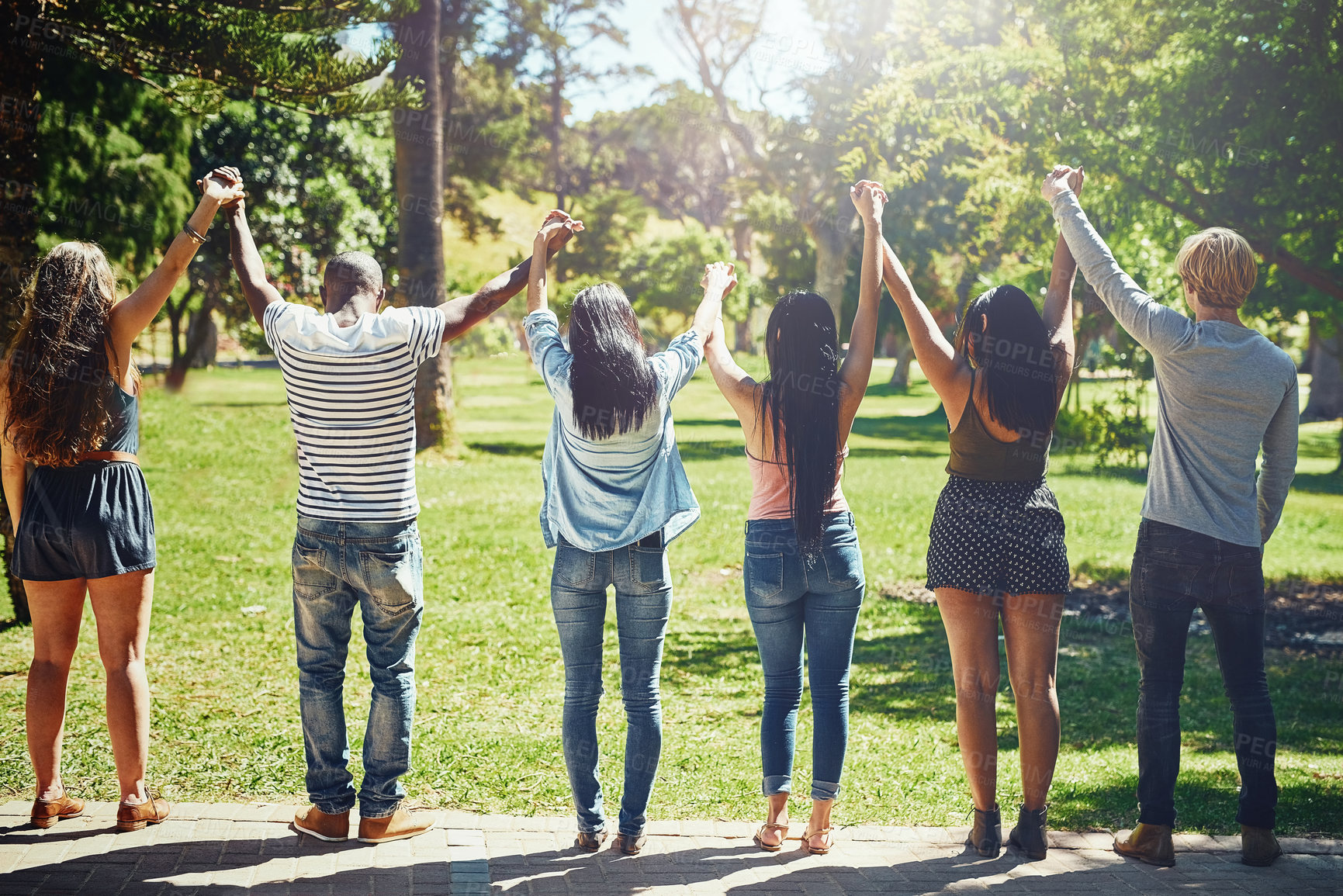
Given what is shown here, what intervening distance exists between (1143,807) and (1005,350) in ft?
5.30

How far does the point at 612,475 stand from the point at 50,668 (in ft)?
6.48

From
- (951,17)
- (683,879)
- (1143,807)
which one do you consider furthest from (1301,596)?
(683,879)

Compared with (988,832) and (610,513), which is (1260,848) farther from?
(610,513)

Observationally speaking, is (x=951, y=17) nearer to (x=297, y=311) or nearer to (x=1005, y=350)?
(x=1005, y=350)

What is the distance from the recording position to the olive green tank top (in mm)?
3555

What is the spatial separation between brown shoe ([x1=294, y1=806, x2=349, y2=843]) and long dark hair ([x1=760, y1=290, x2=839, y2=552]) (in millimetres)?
1744

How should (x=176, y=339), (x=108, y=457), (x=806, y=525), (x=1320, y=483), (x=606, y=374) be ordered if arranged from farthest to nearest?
(x=176, y=339)
(x=1320, y=483)
(x=108, y=457)
(x=806, y=525)
(x=606, y=374)

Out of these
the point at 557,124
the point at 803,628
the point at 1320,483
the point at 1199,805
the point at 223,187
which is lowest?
the point at 1199,805

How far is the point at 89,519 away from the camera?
11.4ft

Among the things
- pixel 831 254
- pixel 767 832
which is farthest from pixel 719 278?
pixel 831 254

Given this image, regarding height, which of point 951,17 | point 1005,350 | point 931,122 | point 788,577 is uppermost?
point 951,17

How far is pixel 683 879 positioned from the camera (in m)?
3.40

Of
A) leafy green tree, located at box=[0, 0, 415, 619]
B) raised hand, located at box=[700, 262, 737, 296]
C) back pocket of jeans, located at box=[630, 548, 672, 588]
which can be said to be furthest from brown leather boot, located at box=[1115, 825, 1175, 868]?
leafy green tree, located at box=[0, 0, 415, 619]

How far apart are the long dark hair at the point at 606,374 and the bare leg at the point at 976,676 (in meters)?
1.20
